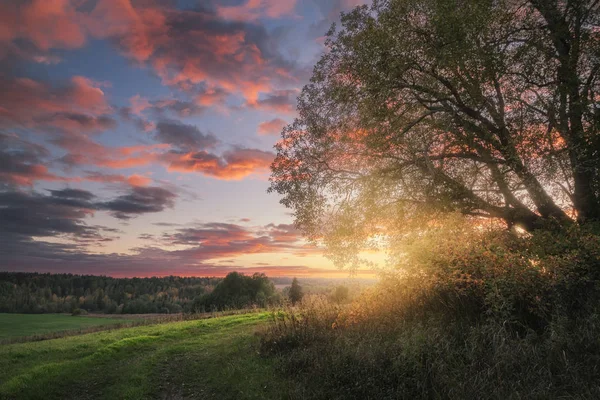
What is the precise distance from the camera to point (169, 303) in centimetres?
12294

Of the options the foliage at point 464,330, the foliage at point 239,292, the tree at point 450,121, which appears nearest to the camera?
the foliage at point 464,330

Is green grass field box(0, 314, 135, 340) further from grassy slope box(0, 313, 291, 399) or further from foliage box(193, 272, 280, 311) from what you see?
grassy slope box(0, 313, 291, 399)

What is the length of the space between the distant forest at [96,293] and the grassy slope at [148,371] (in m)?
105

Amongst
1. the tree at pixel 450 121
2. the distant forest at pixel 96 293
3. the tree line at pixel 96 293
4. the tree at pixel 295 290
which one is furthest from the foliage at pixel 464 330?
the distant forest at pixel 96 293

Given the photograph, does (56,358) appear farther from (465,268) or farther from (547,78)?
(547,78)

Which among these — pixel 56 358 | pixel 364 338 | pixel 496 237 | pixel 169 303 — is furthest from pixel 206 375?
pixel 169 303

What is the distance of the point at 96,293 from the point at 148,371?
159 metres

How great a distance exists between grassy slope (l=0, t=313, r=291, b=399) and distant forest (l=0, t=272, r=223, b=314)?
345 feet

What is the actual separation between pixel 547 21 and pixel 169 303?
12697cm

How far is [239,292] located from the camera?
6303 cm

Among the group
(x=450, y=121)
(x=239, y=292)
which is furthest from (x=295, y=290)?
(x=450, y=121)

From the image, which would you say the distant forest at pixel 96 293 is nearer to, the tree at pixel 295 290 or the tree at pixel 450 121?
the tree at pixel 295 290

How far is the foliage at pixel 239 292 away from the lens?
61594 mm

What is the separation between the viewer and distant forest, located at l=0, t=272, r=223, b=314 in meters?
129
